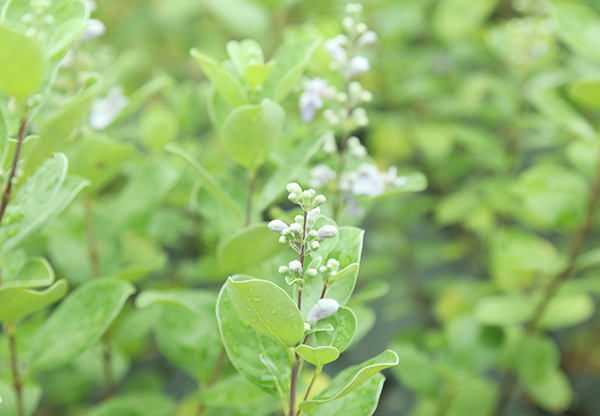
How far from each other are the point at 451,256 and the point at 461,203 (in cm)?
31

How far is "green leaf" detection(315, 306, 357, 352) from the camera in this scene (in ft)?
2.32

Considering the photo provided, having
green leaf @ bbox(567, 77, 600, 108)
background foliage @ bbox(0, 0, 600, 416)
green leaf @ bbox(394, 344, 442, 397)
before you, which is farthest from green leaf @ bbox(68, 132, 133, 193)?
green leaf @ bbox(567, 77, 600, 108)

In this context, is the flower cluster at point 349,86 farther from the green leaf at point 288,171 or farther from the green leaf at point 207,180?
the green leaf at point 207,180

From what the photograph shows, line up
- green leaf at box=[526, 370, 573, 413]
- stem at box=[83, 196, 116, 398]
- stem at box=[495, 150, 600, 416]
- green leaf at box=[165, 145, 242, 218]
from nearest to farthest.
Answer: green leaf at box=[165, 145, 242, 218] → stem at box=[83, 196, 116, 398] → stem at box=[495, 150, 600, 416] → green leaf at box=[526, 370, 573, 413]

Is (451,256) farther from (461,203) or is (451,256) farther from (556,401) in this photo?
(556,401)

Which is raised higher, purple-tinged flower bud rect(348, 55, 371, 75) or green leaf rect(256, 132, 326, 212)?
purple-tinged flower bud rect(348, 55, 371, 75)

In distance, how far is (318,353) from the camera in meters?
0.67

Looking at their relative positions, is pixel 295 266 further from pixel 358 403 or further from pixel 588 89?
pixel 588 89

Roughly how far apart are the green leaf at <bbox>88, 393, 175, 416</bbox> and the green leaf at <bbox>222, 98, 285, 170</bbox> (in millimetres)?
620

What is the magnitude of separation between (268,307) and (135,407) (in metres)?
0.68

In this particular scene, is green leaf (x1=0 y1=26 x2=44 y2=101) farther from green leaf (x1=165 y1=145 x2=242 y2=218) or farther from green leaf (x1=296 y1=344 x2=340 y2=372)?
green leaf (x1=296 y1=344 x2=340 y2=372)

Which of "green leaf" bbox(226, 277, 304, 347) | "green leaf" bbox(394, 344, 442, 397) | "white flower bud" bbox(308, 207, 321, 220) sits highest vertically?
"white flower bud" bbox(308, 207, 321, 220)

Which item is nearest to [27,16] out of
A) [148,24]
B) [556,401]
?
[556,401]

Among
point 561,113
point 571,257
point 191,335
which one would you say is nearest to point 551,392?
point 571,257
